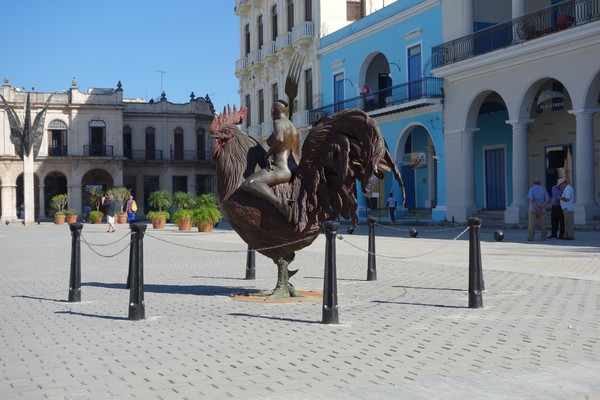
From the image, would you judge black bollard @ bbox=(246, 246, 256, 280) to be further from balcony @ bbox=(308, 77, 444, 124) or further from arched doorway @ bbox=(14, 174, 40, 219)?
arched doorway @ bbox=(14, 174, 40, 219)

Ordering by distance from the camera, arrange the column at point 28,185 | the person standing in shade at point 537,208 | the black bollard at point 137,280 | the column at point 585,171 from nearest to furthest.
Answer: the black bollard at point 137,280
the person standing in shade at point 537,208
the column at point 585,171
the column at point 28,185

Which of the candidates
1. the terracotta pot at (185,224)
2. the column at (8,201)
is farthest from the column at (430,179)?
the column at (8,201)

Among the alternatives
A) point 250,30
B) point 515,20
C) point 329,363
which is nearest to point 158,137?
point 250,30

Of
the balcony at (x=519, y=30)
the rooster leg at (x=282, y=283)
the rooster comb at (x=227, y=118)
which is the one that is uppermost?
the balcony at (x=519, y=30)

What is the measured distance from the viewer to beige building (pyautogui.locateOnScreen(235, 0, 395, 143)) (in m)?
37.9

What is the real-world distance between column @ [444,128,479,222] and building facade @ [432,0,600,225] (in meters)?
0.04

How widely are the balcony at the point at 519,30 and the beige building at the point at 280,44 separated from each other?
10749 millimetres

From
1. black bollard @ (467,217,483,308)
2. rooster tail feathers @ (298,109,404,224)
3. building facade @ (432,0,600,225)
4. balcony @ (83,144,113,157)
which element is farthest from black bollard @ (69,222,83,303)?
balcony @ (83,144,113,157)

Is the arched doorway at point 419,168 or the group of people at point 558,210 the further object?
the arched doorway at point 419,168

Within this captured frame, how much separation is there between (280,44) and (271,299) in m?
33.0

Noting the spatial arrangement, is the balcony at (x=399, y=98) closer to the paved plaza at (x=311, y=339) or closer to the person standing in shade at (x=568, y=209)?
the person standing in shade at (x=568, y=209)

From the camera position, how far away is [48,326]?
7.55 metres

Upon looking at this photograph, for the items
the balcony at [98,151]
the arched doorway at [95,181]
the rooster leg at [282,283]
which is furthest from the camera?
the arched doorway at [95,181]

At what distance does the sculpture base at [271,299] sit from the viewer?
9.11 m
